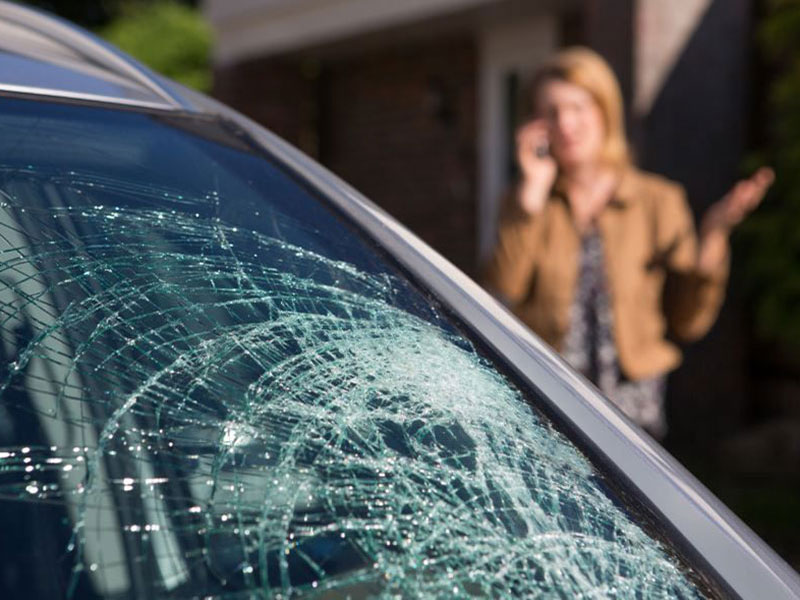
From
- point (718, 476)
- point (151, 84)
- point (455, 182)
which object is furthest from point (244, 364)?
point (455, 182)

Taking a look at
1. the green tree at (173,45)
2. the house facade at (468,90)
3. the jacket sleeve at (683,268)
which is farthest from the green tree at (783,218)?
the green tree at (173,45)

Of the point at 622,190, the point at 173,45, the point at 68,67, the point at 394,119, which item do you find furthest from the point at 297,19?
the point at 68,67

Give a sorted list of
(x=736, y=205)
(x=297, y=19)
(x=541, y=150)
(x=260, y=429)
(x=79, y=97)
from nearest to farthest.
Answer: (x=260, y=429) < (x=79, y=97) < (x=736, y=205) < (x=541, y=150) < (x=297, y=19)

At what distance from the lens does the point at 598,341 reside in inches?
141

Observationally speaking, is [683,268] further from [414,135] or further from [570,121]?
[414,135]

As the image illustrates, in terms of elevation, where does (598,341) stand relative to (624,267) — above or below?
below

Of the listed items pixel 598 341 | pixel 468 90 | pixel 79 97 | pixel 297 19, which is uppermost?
pixel 297 19

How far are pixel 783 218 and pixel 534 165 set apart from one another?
93.3 inches

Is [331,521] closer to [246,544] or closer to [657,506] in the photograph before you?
[246,544]

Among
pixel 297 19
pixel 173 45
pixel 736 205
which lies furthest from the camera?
pixel 173 45

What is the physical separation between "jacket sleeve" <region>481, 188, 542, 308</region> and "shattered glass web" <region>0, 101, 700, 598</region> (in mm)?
2111

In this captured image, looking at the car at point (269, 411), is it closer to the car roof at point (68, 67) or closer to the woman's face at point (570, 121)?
the car roof at point (68, 67)

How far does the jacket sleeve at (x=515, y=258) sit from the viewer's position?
358 centimetres

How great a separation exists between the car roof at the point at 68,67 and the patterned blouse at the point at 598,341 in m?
1.97
